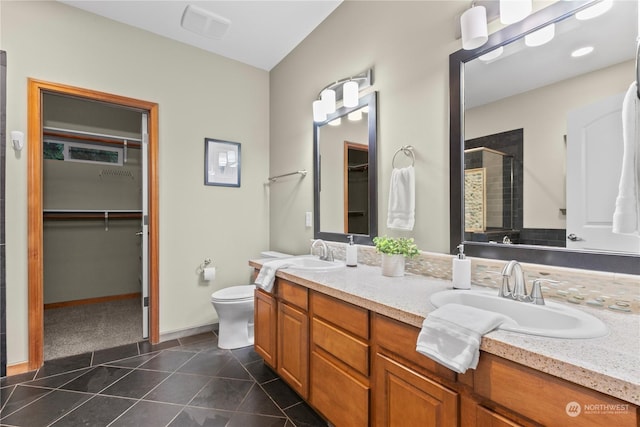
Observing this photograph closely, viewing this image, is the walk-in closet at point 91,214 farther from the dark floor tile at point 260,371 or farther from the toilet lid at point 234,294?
the dark floor tile at point 260,371

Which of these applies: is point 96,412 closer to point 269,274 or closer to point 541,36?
point 269,274

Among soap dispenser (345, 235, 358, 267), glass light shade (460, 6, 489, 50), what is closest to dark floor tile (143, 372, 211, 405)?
soap dispenser (345, 235, 358, 267)

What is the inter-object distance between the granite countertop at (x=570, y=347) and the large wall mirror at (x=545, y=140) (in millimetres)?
314

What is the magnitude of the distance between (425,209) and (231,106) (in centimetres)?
242

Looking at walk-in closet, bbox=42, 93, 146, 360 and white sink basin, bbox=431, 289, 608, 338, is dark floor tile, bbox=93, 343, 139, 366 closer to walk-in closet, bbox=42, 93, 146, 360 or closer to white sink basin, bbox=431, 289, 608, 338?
walk-in closet, bbox=42, 93, 146, 360

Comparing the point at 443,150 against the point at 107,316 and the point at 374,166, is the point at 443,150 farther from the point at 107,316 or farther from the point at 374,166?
the point at 107,316

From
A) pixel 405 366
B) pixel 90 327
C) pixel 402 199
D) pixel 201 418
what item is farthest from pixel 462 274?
pixel 90 327

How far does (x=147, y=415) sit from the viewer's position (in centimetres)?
174

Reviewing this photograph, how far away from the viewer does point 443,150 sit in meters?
1.66

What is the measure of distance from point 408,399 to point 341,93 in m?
2.11

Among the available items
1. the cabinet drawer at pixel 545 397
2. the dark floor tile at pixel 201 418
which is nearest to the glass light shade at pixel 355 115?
the cabinet drawer at pixel 545 397

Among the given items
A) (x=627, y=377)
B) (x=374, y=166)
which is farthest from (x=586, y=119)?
(x=374, y=166)

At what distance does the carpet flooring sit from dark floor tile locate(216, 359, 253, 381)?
3.56ft

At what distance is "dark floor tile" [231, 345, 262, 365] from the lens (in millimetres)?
2400
